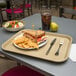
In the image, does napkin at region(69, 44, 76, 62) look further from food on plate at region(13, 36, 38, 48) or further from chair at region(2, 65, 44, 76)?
chair at region(2, 65, 44, 76)

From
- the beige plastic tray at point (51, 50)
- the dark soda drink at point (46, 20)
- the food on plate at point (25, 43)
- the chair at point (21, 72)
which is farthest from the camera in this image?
the dark soda drink at point (46, 20)

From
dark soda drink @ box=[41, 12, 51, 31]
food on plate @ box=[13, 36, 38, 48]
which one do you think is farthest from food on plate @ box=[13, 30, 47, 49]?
dark soda drink @ box=[41, 12, 51, 31]

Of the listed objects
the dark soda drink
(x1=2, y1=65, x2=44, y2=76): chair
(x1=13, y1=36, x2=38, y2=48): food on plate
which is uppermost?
the dark soda drink

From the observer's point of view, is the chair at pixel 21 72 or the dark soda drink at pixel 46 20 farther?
the dark soda drink at pixel 46 20

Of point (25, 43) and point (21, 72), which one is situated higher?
point (25, 43)

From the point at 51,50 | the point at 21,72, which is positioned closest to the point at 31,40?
the point at 51,50

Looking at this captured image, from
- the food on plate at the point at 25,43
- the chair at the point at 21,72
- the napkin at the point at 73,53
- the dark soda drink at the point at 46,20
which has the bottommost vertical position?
the chair at the point at 21,72

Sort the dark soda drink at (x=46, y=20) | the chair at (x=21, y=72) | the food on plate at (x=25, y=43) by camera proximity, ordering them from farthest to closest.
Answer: the dark soda drink at (x=46, y=20) < the chair at (x=21, y=72) < the food on plate at (x=25, y=43)

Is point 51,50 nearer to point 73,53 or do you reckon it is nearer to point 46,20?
point 73,53

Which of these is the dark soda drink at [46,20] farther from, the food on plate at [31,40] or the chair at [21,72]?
the chair at [21,72]

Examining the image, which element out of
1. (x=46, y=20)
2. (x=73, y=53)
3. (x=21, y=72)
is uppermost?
(x=46, y=20)

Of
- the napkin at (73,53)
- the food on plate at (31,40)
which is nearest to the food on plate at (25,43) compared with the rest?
the food on plate at (31,40)

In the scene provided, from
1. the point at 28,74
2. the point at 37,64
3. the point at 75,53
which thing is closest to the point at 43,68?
the point at 37,64

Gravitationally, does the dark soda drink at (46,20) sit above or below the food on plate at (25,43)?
above
